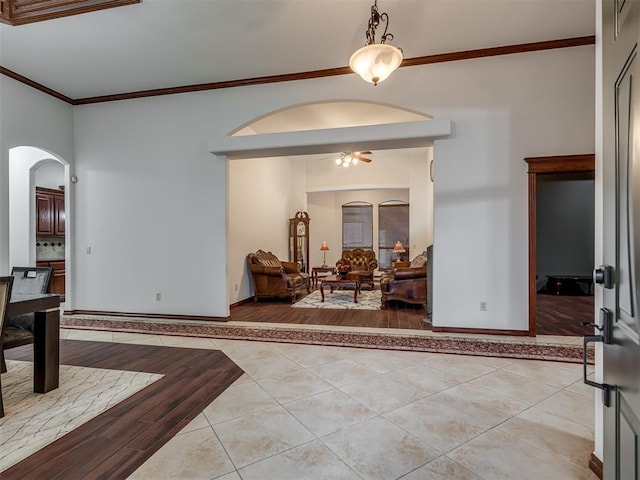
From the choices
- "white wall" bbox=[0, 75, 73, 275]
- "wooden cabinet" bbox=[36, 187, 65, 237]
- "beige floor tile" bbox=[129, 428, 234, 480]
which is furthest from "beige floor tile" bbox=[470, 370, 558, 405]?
"wooden cabinet" bbox=[36, 187, 65, 237]

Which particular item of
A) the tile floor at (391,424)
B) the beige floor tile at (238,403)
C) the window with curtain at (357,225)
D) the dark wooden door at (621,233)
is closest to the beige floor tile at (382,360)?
the tile floor at (391,424)

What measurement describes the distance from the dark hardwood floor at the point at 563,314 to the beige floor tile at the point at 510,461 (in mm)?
2704

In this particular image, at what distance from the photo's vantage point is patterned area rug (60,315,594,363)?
3.63 m

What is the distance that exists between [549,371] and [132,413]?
355cm

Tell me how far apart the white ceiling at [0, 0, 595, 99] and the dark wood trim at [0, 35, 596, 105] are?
96mm

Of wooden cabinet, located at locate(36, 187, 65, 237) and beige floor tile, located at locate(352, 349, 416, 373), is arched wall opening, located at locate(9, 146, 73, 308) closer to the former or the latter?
wooden cabinet, located at locate(36, 187, 65, 237)

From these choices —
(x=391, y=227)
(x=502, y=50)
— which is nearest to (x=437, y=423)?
(x=502, y=50)

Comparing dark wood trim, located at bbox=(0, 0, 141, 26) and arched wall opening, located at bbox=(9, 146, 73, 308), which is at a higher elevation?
dark wood trim, located at bbox=(0, 0, 141, 26)

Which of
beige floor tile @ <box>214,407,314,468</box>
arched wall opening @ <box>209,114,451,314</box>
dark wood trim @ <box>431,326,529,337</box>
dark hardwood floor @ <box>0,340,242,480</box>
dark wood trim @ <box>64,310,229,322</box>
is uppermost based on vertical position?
arched wall opening @ <box>209,114,451,314</box>

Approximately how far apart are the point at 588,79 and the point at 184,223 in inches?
225

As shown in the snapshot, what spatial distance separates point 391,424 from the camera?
2.23m

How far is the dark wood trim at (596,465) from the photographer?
170 centimetres

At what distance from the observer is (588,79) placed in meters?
4.01

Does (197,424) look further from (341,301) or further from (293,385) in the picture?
(341,301)
